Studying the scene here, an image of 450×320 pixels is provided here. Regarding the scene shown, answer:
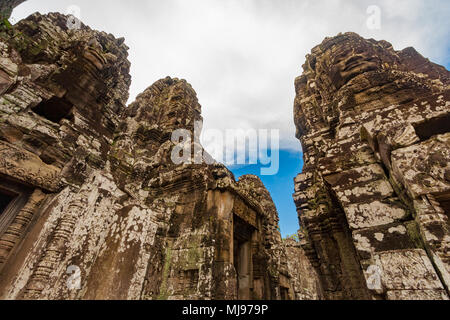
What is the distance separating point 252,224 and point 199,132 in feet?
15.9

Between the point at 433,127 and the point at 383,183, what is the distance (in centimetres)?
98

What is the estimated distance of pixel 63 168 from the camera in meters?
3.70

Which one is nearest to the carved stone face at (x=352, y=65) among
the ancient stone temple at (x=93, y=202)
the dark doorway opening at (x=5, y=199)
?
the ancient stone temple at (x=93, y=202)

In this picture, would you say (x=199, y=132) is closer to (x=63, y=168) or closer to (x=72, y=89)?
(x=72, y=89)

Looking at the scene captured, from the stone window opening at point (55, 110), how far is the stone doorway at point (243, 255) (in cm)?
500

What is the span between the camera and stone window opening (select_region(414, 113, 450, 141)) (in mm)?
2658

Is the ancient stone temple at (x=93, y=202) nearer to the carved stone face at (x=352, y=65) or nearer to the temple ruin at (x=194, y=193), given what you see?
the temple ruin at (x=194, y=193)

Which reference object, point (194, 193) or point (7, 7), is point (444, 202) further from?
point (7, 7)

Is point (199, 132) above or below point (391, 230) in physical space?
above

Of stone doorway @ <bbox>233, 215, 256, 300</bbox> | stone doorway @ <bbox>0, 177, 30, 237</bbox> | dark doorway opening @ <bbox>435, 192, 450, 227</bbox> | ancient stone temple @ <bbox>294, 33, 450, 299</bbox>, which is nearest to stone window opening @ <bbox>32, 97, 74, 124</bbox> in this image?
stone doorway @ <bbox>0, 177, 30, 237</bbox>

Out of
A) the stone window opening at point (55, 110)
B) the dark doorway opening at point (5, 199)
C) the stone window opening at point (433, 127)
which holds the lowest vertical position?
the dark doorway opening at point (5, 199)

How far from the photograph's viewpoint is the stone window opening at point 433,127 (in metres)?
2.66

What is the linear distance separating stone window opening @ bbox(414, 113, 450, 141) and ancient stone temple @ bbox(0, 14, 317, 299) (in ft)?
13.8
